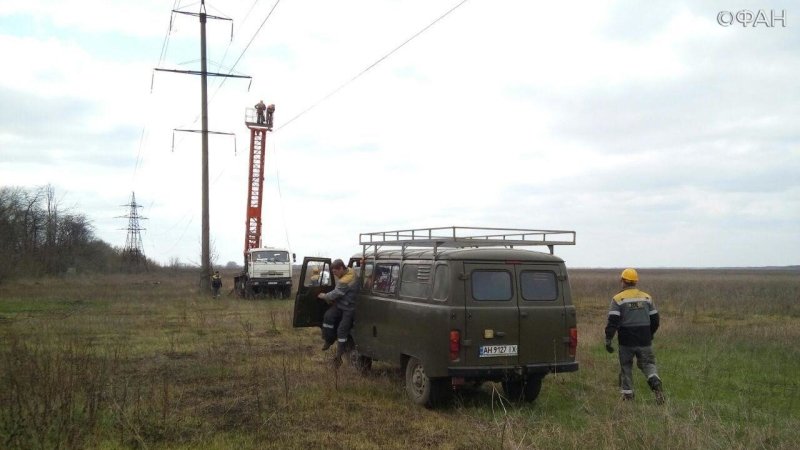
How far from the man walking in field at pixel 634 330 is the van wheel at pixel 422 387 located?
224 cm

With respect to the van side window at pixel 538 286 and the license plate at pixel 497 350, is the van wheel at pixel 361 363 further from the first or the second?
the van side window at pixel 538 286

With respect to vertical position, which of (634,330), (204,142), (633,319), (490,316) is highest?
(204,142)

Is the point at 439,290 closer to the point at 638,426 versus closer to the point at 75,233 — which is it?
the point at 638,426

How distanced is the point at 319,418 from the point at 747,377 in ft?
23.6

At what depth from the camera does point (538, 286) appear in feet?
26.6

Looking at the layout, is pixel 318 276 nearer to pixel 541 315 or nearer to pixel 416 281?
pixel 416 281

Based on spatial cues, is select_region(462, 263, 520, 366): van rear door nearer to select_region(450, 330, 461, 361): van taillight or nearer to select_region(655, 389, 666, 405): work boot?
select_region(450, 330, 461, 361): van taillight

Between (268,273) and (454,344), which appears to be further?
(268,273)

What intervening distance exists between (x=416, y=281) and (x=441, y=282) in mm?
672

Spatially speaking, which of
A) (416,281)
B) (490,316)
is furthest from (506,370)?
(416,281)

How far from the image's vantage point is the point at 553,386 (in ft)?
31.7

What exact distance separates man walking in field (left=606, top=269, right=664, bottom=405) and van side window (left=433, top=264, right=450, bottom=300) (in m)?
2.26

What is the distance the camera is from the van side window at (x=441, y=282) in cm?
763

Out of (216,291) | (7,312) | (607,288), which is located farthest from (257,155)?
(607,288)
